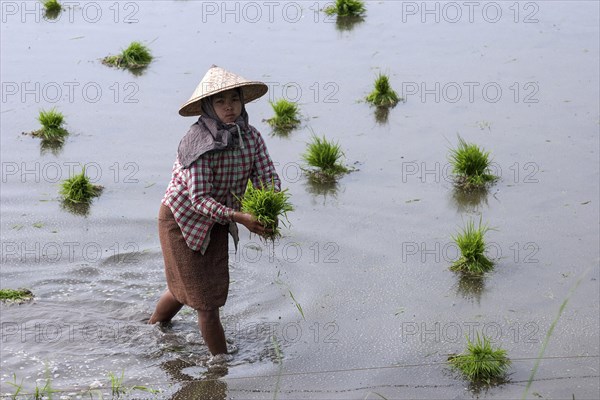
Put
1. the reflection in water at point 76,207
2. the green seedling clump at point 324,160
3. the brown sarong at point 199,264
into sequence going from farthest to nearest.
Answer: the green seedling clump at point 324,160, the reflection in water at point 76,207, the brown sarong at point 199,264

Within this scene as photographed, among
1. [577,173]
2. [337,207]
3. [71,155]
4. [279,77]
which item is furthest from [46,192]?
[577,173]

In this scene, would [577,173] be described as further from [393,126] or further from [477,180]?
[393,126]

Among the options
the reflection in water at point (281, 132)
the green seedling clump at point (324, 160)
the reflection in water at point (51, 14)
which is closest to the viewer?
the green seedling clump at point (324, 160)

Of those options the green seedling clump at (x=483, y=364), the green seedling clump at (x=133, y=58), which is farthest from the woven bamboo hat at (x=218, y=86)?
the green seedling clump at (x=133, y=58)

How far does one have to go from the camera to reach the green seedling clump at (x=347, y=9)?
37.4 feet

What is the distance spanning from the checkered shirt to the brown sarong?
0.20ft

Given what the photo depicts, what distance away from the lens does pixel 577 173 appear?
7.50 m

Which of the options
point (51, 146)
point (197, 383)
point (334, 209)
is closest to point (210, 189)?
point (197, 383)

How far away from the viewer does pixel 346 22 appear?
1135 centimetres

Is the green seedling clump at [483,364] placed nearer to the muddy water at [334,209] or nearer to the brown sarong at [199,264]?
the muddy water at [334,209]

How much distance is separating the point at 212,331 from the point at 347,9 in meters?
6.83

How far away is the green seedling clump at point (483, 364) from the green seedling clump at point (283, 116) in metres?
3.81

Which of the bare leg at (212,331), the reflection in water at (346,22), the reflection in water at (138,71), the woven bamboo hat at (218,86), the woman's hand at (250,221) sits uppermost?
the reflection in water at (346,22)

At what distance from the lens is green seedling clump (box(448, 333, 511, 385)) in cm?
505
